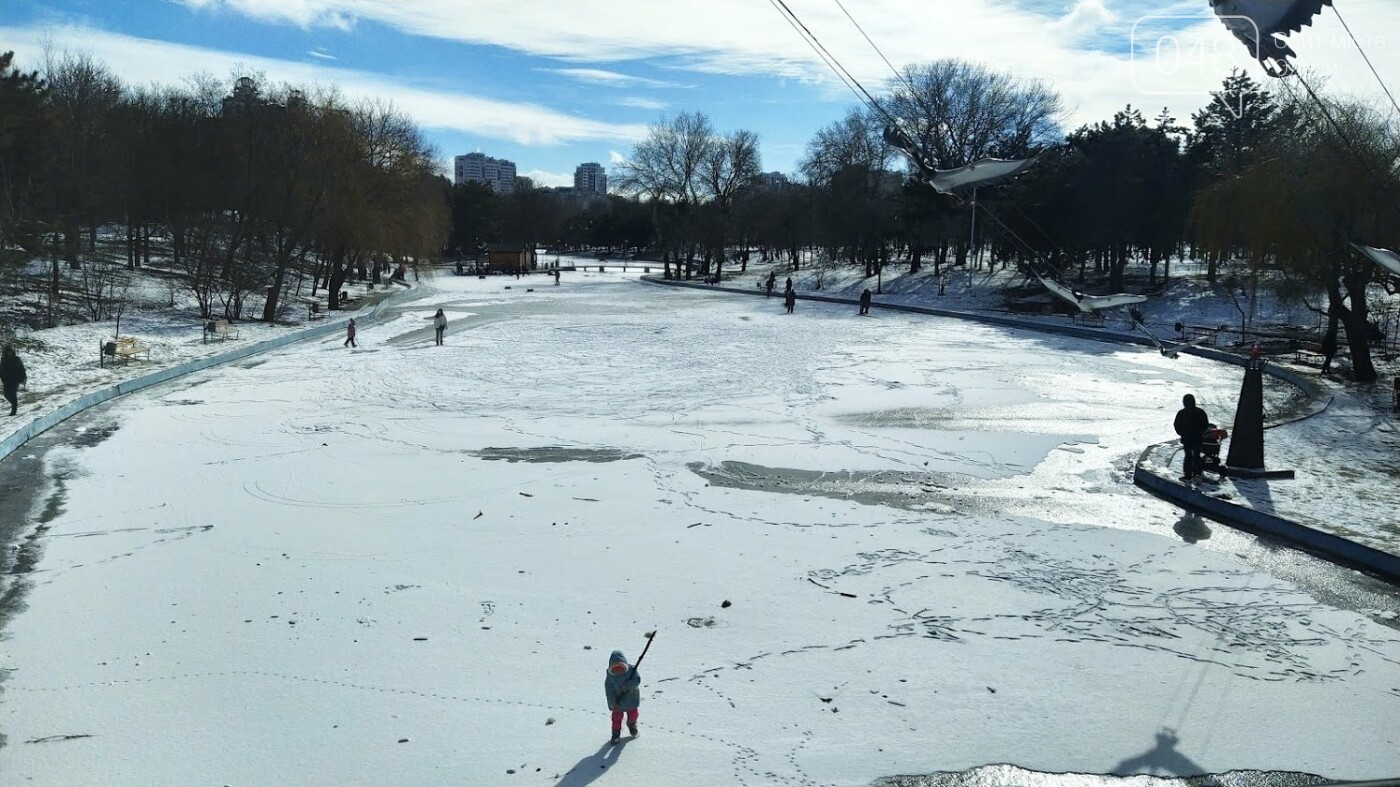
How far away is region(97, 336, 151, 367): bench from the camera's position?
2300cm

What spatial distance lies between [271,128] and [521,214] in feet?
261

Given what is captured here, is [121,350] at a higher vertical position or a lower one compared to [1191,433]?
lower

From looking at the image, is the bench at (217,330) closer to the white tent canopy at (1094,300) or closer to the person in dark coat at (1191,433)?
the white tent canopy at (1094,300)

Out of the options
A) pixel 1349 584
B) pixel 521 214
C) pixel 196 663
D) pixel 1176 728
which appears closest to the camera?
pixel 1176 728

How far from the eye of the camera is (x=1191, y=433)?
497 inches

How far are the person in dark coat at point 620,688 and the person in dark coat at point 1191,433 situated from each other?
9639 mm

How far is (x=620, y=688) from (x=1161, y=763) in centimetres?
344

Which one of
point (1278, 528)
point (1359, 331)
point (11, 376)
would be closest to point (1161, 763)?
point (1278, 528)

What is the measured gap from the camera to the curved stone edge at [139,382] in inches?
588

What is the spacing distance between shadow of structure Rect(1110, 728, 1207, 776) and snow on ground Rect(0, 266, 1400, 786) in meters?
0.02

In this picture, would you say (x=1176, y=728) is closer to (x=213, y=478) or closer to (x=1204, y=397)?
(x=213, y=478)

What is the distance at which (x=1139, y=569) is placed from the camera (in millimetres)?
9531

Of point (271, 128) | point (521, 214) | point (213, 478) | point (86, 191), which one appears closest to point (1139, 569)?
point (213, 478)

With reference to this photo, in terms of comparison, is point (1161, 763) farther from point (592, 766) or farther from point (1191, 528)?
point (1191, 528)
